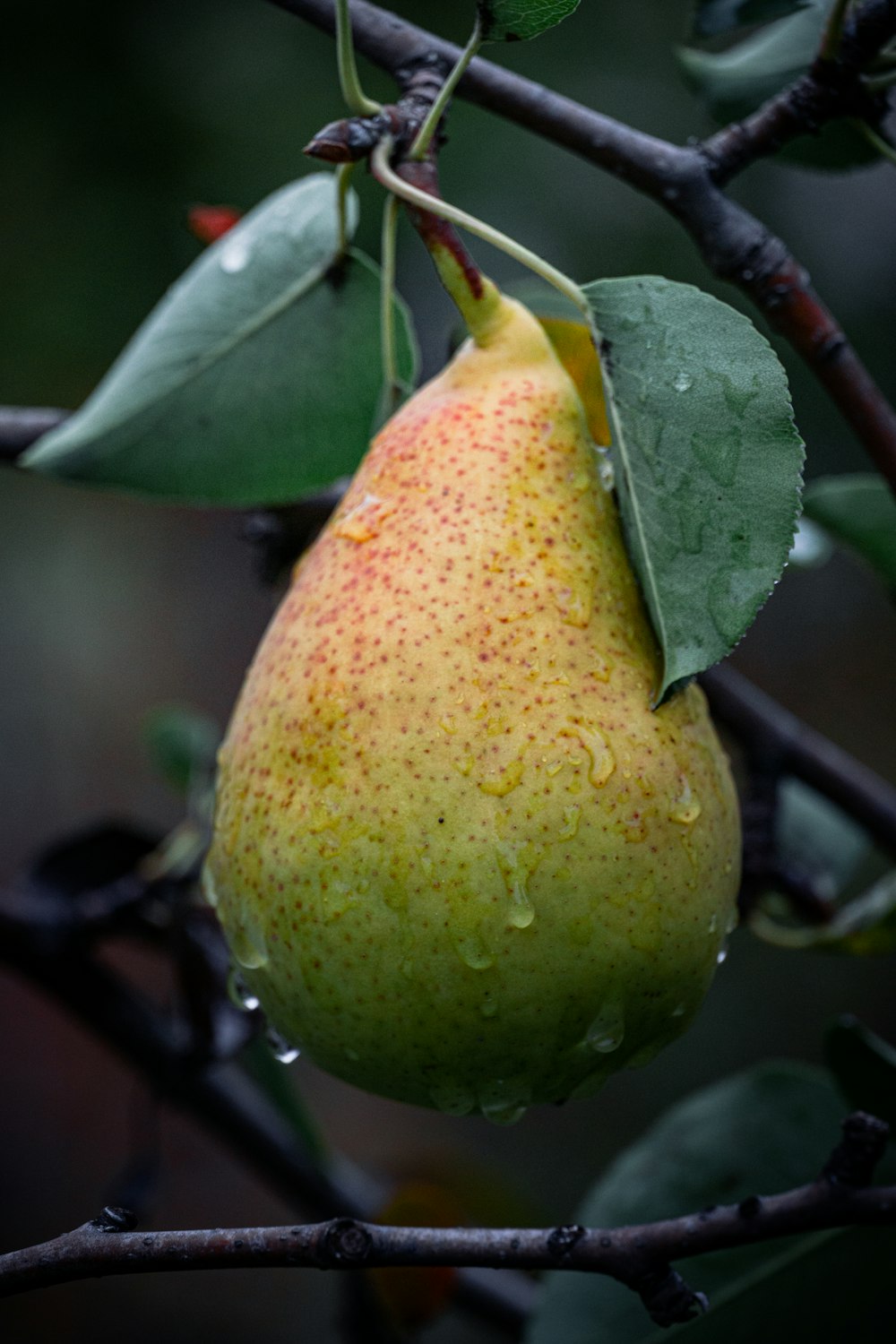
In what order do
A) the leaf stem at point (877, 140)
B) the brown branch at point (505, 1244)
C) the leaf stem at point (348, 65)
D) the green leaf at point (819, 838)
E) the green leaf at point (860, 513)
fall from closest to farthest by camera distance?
1. the brown branch at point (505, 1244)
2. the leaf stem at point (348, 65)
3. the leaf stem at point (877, 140)
4. the green leaf at point (860, 513)
5. the green leaf at point (819, 838)

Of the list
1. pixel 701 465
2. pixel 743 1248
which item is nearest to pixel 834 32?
pixel 701 465

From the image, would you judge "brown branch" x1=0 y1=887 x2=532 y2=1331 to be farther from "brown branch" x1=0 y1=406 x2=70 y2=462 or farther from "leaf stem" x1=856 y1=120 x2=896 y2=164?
"leaf stem" x1=856 y1=120 x2=896 y2=164

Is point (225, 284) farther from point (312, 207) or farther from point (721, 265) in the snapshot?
point (721, 265)

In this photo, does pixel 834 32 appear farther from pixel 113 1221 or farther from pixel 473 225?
pixel 113 1221

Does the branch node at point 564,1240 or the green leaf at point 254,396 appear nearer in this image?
the branch node at point 564,1240

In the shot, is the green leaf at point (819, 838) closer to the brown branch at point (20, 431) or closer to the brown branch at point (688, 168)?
the brown branch at point (688, 168)

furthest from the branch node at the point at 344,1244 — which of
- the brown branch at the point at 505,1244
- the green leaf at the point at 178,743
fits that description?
the green leaf at the point at 178,743

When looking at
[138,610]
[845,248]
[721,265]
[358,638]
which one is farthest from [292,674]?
[138,610]

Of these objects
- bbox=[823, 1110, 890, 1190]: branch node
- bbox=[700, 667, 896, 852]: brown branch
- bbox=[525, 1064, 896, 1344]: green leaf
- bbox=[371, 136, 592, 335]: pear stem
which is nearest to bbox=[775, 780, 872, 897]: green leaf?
bbox=[700, 667, 896, 852]: brown branch
